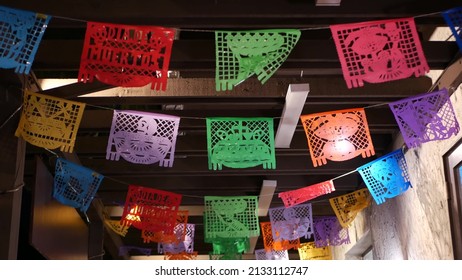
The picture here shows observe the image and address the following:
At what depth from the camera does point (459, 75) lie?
551 centimetres

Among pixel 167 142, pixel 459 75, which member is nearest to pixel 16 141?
pixel 167 142

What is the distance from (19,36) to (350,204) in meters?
4.88

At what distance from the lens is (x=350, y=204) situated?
27.0 ft

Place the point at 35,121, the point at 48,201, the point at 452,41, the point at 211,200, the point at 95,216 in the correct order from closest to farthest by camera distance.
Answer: the point at 35,121 < the point at 452,41 < the point at 48,201 < the point at 211,200 < the point at 95,216

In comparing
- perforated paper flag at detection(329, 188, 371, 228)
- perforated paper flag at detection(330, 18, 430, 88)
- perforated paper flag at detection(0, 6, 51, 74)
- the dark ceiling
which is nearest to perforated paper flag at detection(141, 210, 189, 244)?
the dark ceiling

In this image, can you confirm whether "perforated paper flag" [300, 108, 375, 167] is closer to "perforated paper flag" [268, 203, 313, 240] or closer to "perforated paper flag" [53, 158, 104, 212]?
"perforated paper flag" [53, 158, 104, 212]

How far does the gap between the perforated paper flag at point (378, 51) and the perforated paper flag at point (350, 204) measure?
11.8 ft

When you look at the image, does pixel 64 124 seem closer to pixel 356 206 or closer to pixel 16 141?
pixel 16 141

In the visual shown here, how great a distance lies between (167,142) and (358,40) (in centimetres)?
173

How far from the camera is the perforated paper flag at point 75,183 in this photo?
645cm

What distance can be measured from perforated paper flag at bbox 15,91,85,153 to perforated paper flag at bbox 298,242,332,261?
525 centimetres

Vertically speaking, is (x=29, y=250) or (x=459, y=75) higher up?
(x=459, y=75)

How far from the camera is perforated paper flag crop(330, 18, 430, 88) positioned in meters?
4.53

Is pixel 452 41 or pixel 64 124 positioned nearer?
pixel 64 124
